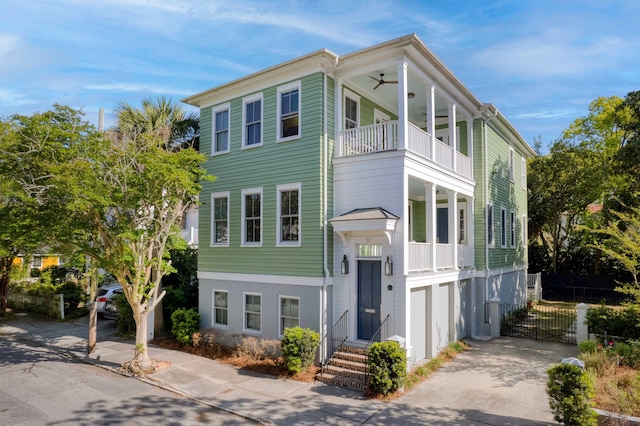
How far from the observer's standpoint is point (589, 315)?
14102mm

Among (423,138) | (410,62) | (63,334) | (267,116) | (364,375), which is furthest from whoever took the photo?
(63,334)

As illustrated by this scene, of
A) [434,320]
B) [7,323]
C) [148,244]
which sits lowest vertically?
[7,323]

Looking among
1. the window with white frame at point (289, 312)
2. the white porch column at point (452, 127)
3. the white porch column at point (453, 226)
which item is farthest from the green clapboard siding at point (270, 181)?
the white porch column at point (453, 226)

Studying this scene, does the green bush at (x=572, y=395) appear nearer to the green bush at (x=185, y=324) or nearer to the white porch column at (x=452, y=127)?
the white porch column at (x=452, y=127)

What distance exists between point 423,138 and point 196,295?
10.8 metres

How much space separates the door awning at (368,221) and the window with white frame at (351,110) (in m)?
3.31

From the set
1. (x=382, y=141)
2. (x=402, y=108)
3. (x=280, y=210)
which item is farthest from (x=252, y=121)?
(x=402, y=108)

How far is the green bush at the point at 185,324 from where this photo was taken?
48.2 feet

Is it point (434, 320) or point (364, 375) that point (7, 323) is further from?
point (434, 320)

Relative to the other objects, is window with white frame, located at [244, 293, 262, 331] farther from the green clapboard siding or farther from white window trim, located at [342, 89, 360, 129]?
white window trim, located at [342, 89, 360, 129]

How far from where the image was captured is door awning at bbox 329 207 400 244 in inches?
449

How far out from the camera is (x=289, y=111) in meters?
13.5

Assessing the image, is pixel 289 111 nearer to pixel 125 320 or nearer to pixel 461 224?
pixel 461 224

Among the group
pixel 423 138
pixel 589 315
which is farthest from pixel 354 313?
pixel 589 315
